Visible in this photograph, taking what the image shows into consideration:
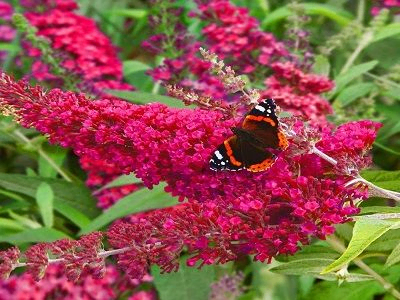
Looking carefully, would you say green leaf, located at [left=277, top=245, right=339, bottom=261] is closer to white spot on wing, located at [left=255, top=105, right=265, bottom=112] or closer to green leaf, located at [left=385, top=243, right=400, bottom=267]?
green leaf, located at [left=385, top=243, right=400, bottom=267]

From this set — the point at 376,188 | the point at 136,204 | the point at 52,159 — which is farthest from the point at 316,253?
the point at 52,159

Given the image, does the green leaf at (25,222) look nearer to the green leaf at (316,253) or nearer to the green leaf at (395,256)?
the green leaf at (316,253)

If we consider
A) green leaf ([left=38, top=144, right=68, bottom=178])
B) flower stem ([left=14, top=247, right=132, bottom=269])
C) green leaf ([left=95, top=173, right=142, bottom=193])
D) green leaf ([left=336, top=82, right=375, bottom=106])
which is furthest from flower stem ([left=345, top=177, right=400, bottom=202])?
green leaf ([left=38, top=144, right=68, bottom=178])

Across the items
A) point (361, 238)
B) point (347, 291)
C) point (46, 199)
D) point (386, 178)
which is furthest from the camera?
point (46, 199)

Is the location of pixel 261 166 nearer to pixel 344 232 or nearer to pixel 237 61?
pixel 344 232

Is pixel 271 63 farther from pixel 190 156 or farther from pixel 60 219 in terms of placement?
pixel 190 156

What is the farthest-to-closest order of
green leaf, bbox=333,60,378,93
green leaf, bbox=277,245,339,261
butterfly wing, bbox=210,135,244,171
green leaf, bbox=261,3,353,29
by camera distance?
green leaf, bbox=261,3,353,29, green leaf, bbox=333,60,378,93, green leaf, bbox=277,245,339,261, butterfly wing, bbox=210,135,244,171
